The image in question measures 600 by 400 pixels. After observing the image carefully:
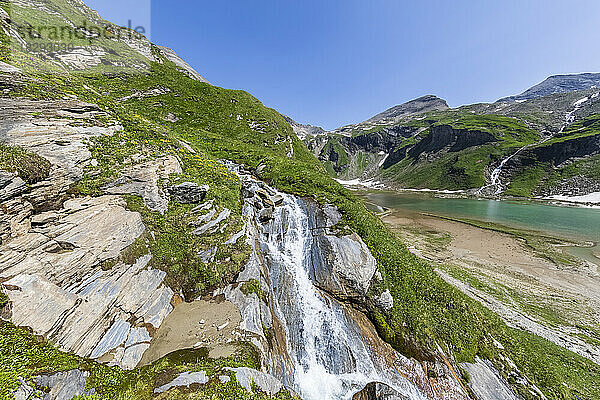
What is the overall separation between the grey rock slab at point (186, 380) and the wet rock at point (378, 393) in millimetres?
8789

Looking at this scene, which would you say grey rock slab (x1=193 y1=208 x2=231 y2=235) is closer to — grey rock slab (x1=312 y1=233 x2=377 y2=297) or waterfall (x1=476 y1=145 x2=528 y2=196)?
grey rock slab (x1=312 y1=233 x2=377 y2=297)

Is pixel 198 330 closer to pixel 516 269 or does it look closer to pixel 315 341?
pixel 315 341

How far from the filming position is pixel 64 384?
6.64m

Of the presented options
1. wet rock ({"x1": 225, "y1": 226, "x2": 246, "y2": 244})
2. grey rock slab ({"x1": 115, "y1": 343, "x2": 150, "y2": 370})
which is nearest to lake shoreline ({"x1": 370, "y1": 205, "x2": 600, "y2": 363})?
wet rock ({"x1": 225, "y1": 226, "x2": 246, "y2": 244})

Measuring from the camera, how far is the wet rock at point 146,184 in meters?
14.6

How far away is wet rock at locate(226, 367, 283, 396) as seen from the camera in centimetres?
860

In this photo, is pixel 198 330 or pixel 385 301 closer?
pixel 198 330

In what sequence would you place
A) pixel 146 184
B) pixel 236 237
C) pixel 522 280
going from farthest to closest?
1. pixel 522 280
2. pixel 236 237
3. pixel 146 184

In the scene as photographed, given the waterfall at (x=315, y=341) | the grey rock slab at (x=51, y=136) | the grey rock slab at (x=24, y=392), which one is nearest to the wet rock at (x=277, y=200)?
the waterfall at (x=315, y=341)

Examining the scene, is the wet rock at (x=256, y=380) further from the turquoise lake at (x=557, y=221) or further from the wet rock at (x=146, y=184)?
the turquoise lake at (x=557, y=221)

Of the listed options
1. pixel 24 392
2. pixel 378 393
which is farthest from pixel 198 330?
pixel 378 393

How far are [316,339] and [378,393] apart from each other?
13.9 ft

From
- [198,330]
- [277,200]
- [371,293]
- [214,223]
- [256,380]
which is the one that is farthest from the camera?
[277,200]

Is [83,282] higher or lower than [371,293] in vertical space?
higher
